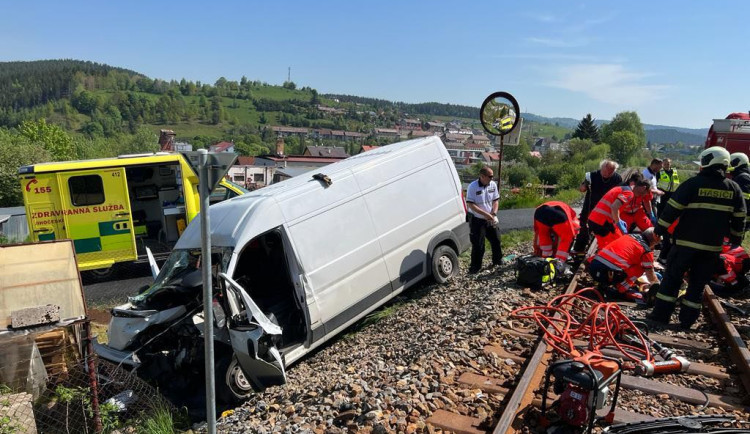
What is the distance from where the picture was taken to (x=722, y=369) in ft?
14.5

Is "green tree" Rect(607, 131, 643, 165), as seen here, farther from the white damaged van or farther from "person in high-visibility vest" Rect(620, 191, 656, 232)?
the white damaged van

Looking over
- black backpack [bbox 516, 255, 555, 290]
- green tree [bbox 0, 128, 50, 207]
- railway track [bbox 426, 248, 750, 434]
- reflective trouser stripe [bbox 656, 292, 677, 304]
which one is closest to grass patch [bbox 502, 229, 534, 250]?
black backpack [bbox 516, 255, 555, 290]

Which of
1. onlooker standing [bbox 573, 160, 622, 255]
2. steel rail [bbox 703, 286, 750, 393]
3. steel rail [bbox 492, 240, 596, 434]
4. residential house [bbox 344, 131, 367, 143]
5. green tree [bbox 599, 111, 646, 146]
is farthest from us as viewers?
residential house [bbox 344, 131, 367, 143]

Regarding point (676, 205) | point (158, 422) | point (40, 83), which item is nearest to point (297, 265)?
point (158, 422)

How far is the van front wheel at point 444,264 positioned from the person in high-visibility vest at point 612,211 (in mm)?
2165

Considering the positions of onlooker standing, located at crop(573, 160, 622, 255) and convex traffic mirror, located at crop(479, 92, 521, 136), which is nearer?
onlooker standing, located at crop(573, 160, 622, 255)

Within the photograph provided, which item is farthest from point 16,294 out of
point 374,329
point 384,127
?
point 384,127

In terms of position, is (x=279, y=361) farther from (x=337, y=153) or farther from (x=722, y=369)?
(x=337, y=153)

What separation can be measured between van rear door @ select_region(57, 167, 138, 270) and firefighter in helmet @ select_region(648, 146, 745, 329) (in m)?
10.4

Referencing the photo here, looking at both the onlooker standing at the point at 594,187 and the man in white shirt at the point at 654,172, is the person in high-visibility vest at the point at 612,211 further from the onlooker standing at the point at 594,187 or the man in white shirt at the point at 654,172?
the man in white shirt at the point at 654,172

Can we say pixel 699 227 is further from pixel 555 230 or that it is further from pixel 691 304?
pixel 555 230

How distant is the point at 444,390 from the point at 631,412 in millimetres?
1432

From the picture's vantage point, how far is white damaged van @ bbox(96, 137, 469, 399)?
5160 mm

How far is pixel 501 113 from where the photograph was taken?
967 centimetres
